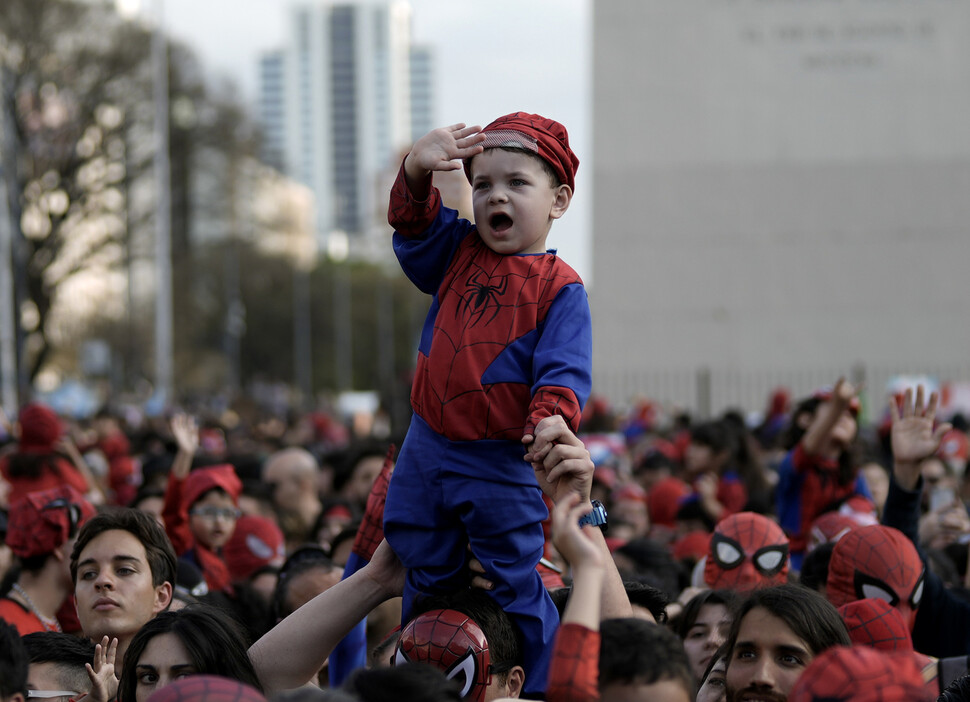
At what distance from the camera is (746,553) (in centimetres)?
476

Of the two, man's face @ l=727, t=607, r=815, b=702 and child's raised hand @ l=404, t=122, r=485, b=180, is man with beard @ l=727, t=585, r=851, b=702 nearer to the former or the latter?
man's face @ l=727, t=607, r=815, b=702

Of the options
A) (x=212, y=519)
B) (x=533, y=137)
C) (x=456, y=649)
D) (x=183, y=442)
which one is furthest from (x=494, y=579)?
(x=183, y=442)

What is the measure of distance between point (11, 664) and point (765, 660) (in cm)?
196

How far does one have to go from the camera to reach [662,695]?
8.48 ft

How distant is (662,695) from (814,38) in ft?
76.3

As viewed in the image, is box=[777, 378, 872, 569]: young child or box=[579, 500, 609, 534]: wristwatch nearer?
box=[579, 500, 609, 534]: wristwatch

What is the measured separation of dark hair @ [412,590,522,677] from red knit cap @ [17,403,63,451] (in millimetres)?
5525

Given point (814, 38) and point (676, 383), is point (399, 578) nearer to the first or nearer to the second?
point (676, 383)

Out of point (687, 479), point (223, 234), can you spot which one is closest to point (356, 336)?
point (223, 234)

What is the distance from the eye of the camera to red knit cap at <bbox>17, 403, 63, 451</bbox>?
26.6 ft

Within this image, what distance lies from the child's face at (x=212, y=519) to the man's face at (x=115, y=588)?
1.79 m

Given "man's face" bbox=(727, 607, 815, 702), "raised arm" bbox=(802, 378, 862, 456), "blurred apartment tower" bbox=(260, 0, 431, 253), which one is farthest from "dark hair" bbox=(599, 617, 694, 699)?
"blurred apartment tower" bbox=(260, 0, 431, 253)

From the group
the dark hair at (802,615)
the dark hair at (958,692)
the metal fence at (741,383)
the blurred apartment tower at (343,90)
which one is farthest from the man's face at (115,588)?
the blurred apartment tower at (343,90)

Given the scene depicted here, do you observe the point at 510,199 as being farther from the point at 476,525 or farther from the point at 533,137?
the point at 476,525
